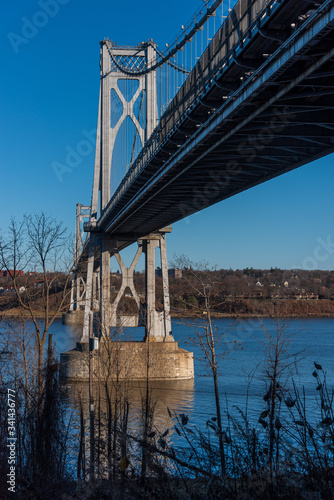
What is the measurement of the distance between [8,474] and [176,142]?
761 centimetres

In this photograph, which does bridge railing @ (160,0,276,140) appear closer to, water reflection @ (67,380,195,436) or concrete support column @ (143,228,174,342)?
water reflection @ (67,380,195,436)

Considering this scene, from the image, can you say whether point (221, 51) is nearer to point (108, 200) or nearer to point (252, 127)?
point (252, 127)

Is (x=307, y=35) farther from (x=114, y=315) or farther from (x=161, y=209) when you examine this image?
(x=114, y=315)

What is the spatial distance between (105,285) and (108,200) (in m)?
4.10

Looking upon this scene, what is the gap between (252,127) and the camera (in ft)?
31.8

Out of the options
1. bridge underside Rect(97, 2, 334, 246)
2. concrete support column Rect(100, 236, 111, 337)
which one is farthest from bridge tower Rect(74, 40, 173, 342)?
bridge underside Rect(97, 2, 334, 246)

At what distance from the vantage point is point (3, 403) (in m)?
12.2

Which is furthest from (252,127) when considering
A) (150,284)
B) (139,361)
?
(150,284)

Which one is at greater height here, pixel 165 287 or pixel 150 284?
pixel 150 284

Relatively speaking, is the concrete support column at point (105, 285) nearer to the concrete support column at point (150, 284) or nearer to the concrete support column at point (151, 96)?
the concrete support column at point (150, 284)

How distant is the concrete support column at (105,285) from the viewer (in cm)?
2497

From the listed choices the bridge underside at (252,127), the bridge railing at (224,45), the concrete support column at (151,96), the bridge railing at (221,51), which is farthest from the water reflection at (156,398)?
the concrete support column at (151,96)

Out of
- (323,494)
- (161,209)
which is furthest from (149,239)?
(323,494)

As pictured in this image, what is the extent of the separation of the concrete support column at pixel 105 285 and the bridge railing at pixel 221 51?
13.1 metres
